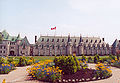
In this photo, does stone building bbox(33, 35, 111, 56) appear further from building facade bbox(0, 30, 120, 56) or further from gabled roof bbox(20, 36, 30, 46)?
gabled roof bbox(20, 36, 30, 46)

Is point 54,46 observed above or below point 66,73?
above

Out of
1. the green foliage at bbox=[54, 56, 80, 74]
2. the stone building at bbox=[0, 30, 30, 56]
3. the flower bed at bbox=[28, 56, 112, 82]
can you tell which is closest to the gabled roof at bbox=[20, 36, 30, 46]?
the stone building at bbox=[0, 30, 30, 56]

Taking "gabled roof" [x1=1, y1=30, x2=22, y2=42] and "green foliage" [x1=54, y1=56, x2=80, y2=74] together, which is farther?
"gabled roof" [x1=1, y1=30, x2=22, y2=42]

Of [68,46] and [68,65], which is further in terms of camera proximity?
[68,46]

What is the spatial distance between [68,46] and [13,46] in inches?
1592

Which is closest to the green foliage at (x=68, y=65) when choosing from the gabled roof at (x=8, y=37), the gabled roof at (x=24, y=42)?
the gabled roof at (x=24, y=42)

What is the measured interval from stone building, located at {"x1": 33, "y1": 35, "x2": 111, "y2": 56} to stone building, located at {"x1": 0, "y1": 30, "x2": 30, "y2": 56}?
6.78m

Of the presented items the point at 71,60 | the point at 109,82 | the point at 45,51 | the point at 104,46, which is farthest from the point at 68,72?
the point at 104,46

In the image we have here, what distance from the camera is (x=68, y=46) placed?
240 feet

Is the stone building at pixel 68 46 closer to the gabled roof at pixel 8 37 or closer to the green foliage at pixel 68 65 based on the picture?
the gabled roof at pixel 8 37

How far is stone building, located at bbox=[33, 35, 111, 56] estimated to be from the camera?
237 ft

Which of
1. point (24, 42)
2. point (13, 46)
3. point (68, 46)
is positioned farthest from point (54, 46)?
point (13, 46)

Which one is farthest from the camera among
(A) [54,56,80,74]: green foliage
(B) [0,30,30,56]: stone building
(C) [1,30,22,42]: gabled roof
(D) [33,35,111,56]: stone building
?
(D) [33,35,111,56]: stone building

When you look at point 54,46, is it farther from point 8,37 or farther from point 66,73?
point 66,73
